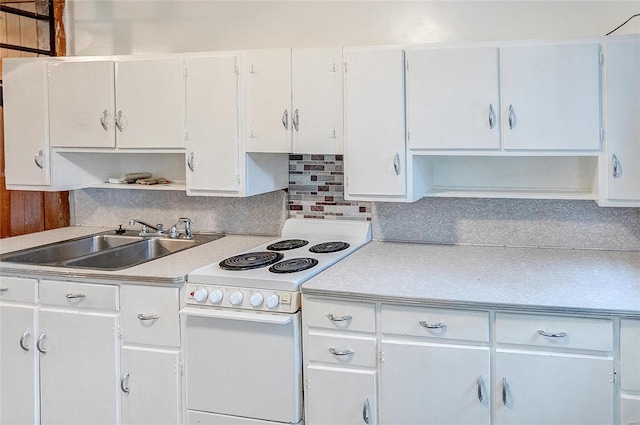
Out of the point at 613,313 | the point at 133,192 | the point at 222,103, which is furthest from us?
the point at 133,192

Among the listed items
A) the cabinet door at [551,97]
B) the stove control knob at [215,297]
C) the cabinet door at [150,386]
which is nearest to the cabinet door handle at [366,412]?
the stove control knob at [215,297]

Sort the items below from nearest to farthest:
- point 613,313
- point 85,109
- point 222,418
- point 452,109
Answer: point 613,313
point 222,418
point 452,109
point 85,109

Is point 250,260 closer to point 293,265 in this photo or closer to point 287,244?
point 293,265

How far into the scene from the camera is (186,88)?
3.28 m

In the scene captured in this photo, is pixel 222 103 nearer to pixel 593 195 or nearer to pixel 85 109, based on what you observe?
pixel 85 109

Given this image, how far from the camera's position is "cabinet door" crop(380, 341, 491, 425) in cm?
238

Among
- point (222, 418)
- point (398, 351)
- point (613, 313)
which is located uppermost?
point (613, 313)

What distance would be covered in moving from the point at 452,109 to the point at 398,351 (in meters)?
1.16

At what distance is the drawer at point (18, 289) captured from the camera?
117 inches

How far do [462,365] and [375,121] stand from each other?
4.08 ft

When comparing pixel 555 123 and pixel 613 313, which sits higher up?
pixel 555 123

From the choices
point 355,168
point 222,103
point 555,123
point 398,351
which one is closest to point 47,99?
point 222,103

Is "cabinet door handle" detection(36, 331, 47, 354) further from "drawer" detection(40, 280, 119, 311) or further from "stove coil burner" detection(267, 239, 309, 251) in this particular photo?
"stove coil burner" detection(267, 239, 309, 251)

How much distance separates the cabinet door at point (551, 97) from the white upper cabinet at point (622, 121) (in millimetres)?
49
